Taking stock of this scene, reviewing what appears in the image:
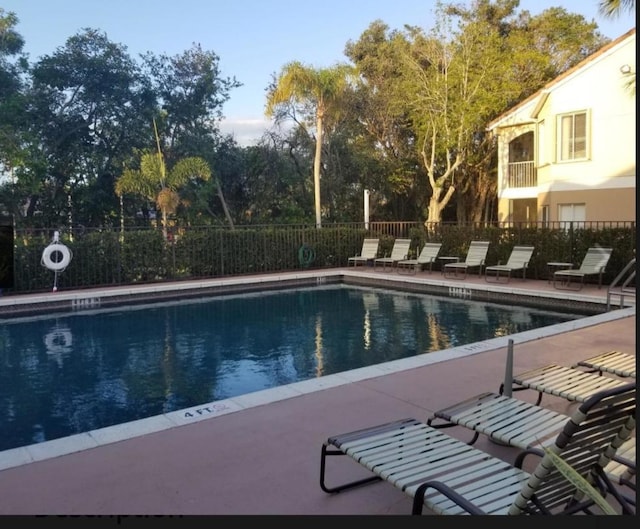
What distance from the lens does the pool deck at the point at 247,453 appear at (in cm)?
299

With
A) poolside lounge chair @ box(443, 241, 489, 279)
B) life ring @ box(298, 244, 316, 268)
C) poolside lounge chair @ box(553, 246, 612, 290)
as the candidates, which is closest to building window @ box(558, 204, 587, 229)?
poolside lounge chair @ box(443, 241, 489, 279)

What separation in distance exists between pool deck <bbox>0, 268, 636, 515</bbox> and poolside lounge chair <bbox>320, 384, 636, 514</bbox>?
310 mm

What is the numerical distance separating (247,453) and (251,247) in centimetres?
1197

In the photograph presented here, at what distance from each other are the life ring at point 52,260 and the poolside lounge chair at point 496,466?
10783mm

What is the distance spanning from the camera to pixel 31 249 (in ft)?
40.6

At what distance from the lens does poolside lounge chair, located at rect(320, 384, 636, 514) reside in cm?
206

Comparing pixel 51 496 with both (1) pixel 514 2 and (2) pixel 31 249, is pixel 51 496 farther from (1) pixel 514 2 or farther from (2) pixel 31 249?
(1) pixel 514 2

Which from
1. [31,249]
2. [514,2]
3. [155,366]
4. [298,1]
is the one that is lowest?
[155,366]

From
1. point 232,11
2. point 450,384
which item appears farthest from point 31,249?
point 450,384

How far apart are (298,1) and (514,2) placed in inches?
876

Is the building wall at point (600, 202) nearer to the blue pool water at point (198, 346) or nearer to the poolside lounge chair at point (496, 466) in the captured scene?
the blue pool water at point (198, 346)

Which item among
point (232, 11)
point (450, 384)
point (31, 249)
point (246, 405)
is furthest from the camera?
point (31, 249)

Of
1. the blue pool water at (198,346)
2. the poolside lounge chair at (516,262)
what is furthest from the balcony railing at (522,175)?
the blue pool water at (198,346)

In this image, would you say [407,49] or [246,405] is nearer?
[246,405]
